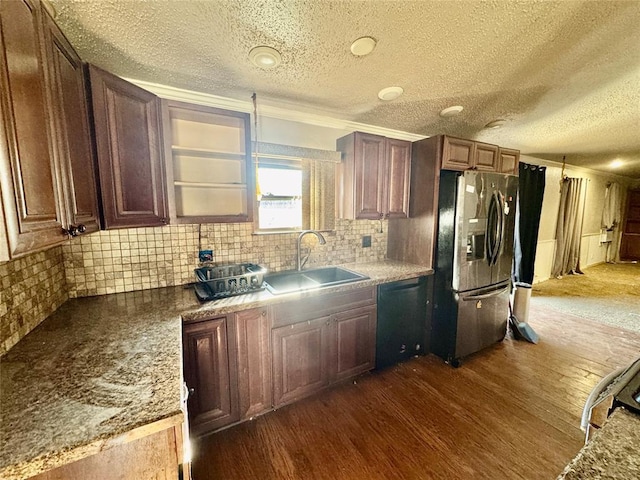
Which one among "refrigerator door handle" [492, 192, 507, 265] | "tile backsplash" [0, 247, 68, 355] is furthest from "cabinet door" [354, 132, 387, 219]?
"tile backsplash" [0, 247, 68, 355]

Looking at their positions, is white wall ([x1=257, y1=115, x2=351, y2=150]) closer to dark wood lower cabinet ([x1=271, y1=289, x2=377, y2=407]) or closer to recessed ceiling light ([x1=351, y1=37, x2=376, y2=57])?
recessed ceiling light ([x1=351, y1=37, x2=376, y2=57])

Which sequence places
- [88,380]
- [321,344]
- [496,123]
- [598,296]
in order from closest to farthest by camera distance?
[88,380], [321,344], [496,123], [598,296]

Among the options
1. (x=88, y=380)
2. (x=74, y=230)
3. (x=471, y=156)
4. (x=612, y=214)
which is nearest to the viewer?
(x=88, y=380)

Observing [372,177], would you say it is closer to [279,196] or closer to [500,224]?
[279,196]

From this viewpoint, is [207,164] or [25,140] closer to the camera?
[25,140]

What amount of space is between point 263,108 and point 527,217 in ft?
14.0

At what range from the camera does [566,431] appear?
1.75 metres

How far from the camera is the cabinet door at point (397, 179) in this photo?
2.49m

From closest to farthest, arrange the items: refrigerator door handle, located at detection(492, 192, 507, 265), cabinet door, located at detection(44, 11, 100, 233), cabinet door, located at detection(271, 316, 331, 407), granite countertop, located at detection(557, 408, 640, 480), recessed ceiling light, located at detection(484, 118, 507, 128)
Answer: granite countertop, located at detection(557, 408, 640, 480) → cabinet door, located at detection(44, 11, 100, 233) → cabinet door, located at detection(271, 316, 331, 407) → refrigerator door handle, located at detection(492, 192, 507, 265) → recessed ceiling light, located at detection(484, 118, 507, 128)

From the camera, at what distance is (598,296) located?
4340 millimetres

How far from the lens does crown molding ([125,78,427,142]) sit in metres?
1.89

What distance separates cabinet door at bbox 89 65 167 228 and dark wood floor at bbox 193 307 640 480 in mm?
1513

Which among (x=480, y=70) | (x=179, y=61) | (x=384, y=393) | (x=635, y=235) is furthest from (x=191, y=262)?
(x=635, y=235)

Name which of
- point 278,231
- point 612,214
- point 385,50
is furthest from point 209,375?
point 612,214
